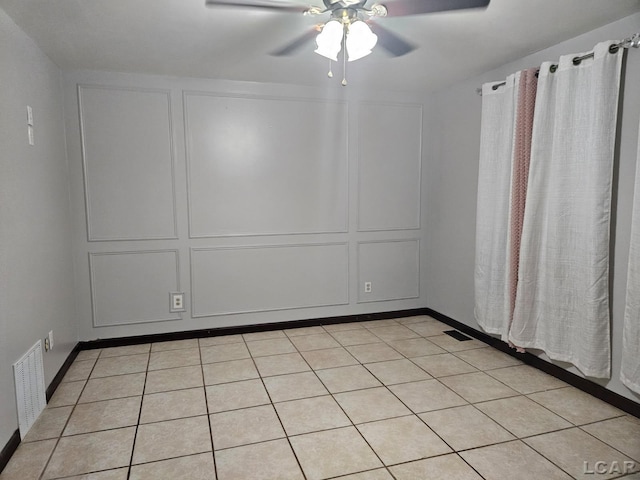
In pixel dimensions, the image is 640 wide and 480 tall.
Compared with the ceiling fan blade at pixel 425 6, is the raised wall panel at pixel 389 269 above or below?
below

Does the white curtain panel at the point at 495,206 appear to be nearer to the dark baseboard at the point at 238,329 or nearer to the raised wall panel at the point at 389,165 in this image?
the raised wall panel at the point at 389,165

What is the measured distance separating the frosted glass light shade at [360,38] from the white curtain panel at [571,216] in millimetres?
1442

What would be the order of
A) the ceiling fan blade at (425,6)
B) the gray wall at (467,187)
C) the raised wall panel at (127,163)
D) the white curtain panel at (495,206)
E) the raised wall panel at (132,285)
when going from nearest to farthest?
the ceiling fan blade at (425,6)
the gray wall at (467,187)
the white curtain panel at (495,206)
the raised wall panel at (127,163)
the raised wall panel at (132,285)

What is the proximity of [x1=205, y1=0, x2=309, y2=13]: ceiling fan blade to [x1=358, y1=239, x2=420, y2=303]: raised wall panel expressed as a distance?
2.47 meters

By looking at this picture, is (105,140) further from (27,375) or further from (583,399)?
(583,399)

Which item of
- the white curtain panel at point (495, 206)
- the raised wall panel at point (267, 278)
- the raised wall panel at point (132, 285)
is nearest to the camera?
the white curtain panel at point (495, 206)

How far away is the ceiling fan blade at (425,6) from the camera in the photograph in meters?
2.02

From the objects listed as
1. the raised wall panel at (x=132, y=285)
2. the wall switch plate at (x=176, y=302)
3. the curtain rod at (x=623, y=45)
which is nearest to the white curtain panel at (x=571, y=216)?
the curtain rod at (x=623, y=45)

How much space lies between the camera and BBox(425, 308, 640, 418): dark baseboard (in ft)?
7.92

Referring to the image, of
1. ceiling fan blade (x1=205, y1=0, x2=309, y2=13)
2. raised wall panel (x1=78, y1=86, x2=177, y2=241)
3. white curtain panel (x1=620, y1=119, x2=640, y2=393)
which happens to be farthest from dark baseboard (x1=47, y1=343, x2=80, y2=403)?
white curtain panel (x1=620, y1=119, x2=640, y2=393)

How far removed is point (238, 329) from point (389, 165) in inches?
86.2

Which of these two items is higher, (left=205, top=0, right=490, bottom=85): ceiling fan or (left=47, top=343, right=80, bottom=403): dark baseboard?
(left=205, top=0, right=490, bottom=85): ceiling fan

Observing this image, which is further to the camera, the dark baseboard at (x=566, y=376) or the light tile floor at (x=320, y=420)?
the dark baseboard at (x=566, y=376)

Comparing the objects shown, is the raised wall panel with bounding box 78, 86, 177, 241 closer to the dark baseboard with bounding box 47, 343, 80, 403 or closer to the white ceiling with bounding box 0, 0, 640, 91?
the white ceiling with bounding box 0, 0, 640, 91
